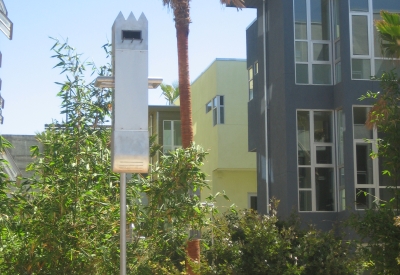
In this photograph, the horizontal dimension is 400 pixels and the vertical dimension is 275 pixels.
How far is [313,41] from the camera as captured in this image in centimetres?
2264

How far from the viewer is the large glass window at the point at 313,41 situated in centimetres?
2247

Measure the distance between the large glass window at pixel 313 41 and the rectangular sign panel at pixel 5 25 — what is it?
47.9 feet

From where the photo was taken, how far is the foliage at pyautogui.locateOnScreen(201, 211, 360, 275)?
12.6 metres

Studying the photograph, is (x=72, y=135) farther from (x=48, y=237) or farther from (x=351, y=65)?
(x=351, y=65)

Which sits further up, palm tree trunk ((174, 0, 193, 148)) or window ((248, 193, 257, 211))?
palm tree trunk ((174, 0, 193, 148))

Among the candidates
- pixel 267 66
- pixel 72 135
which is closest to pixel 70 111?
pixel 72 135

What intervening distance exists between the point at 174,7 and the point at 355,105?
7.32 m

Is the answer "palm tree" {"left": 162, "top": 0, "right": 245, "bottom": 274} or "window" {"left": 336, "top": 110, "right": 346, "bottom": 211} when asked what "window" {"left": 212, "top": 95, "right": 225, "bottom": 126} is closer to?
"window" {"left": 336, "top": 110, "right": 346, "bottom": 211}

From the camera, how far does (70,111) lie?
1162 cm

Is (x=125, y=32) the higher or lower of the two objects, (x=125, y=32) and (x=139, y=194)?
the higher

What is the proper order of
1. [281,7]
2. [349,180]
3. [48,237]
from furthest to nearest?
1. [281,7]
2. [349,180]
3. [48,237]

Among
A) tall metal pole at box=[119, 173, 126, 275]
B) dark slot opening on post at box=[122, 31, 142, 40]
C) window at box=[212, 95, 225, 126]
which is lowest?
tall metal pole at box=[119, 173, 126, 275]

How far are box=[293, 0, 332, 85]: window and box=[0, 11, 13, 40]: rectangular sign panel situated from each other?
1461cm

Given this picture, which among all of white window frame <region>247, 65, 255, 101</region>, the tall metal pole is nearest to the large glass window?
white window frame <region>247, 65, 255, 101</region>
